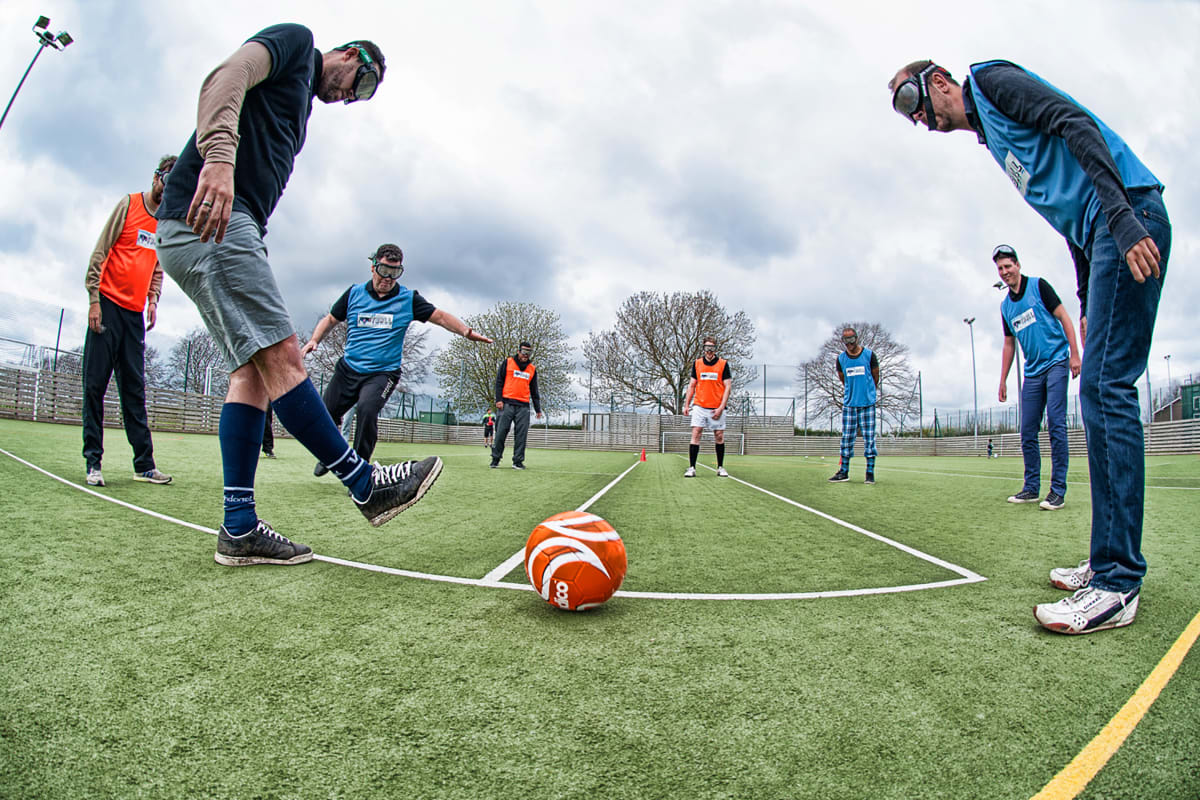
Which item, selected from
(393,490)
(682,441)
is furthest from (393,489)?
(682,441)

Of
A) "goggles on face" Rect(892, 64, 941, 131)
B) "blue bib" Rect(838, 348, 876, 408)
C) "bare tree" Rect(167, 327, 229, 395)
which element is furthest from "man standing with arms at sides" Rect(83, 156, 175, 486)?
"bare tree" Rect(167, 327, 229, 395)

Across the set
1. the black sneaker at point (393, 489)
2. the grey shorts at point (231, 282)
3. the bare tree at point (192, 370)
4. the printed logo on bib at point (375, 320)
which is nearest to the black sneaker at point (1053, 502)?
the black sneaker at point (393, 489)

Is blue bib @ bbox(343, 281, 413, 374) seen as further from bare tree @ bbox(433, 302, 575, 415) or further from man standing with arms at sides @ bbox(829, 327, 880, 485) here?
bare tree @ bbox(433, 302, 575, 415)

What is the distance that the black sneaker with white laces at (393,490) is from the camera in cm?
255

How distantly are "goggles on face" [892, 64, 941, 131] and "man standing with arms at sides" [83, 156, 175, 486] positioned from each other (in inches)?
184

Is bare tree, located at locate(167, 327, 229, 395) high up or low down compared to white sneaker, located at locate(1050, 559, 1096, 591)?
up

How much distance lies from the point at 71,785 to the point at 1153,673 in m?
2.30

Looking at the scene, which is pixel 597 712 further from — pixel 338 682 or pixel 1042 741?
pixel 1042 741

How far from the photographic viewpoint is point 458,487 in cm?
599

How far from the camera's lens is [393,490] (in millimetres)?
2590

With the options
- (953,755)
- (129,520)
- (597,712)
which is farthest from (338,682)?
(129,520)

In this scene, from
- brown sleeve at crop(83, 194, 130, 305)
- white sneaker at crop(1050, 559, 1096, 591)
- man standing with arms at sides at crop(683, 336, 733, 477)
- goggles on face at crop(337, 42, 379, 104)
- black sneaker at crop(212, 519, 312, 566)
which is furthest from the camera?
man standing with arms at sides at crop(683, 336, 733, 477)

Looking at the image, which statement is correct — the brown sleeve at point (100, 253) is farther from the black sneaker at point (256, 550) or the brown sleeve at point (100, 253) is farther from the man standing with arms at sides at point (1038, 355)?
the man standing with arms at sides at point (1038, 355)

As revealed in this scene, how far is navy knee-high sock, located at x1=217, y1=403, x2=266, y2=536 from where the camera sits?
2482mm
